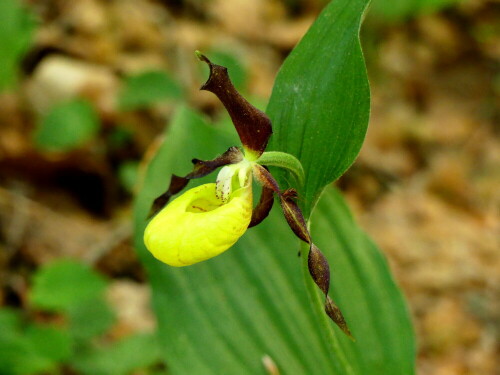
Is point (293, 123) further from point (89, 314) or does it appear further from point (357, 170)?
point (357, 170)

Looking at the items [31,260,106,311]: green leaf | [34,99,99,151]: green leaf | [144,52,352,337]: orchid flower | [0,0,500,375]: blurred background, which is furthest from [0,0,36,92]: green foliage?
[144,52,352,337]: orchid flower

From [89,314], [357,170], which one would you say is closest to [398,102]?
[357,170]

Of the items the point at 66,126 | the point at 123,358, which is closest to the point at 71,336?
the point at 123,358

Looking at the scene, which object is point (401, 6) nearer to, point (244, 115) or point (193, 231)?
point (244, 115)

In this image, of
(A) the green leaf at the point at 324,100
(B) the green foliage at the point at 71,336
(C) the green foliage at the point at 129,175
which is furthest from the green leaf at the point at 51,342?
(A) the green leaf at the point at 324,100

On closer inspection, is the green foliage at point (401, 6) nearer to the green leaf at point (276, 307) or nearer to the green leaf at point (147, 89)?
the green leaf at point (147, 89)

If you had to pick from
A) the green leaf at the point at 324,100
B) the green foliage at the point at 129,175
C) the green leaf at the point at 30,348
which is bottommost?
the green leaf at the point at 30,348
